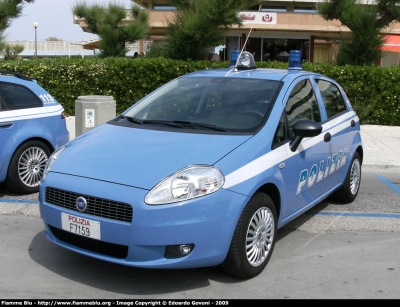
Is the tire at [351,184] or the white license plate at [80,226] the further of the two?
the tire at [351,184]

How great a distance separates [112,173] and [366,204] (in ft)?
13.1

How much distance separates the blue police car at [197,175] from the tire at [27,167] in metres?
2.01

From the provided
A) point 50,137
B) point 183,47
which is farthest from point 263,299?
point 183,47

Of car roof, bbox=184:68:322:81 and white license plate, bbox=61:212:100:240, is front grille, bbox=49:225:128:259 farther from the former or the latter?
car roof, bbox=184:68:322:81

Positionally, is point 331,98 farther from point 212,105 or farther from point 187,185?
point 187,185

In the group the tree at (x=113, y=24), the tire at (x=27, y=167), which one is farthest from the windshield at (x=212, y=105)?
the tree at (x=113, y=24)

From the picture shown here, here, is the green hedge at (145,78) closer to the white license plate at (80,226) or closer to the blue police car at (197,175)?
the blue police car at (197,175)

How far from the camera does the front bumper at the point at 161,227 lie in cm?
363

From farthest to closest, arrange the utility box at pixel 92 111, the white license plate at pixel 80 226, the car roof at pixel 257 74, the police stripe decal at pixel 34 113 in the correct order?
the utility box at pixel 92 111, the police stripe decal at pixel 34 113, the car roof at pixel 257 74, the white license plate at pixel 80 226

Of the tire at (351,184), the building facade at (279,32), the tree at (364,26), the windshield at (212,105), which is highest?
the building facade at (279,32)

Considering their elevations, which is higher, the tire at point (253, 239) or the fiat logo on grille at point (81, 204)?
the fiat logo on grille at point (81, 204)

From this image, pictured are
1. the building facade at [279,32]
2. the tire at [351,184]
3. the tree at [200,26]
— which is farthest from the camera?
the building facade at [279,32]

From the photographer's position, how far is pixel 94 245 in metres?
3.90

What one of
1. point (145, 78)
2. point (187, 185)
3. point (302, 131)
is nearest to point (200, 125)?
point (302, 131)
